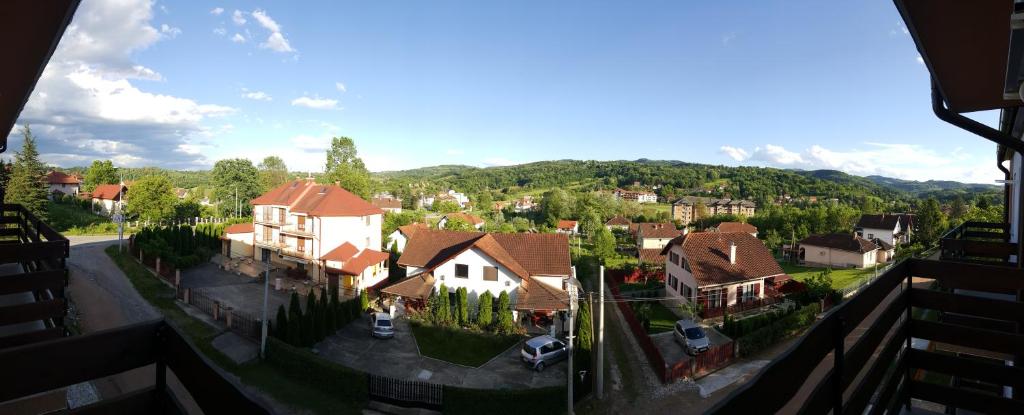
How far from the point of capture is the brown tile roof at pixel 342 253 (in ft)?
80.4

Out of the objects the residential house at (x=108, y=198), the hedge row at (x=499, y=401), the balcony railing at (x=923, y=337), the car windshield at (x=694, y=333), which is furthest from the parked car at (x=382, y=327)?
the residential house at (x=108, y=198)

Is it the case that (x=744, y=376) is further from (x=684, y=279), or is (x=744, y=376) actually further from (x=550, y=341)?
(x=684, y=279)

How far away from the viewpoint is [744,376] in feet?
46.1

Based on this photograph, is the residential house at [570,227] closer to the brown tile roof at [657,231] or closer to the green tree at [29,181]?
the brown tile roof at [657,231]

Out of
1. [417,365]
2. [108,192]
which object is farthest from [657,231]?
[108,192]

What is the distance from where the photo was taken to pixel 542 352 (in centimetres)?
1468

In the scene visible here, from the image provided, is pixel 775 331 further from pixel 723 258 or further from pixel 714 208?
pixel 714 208

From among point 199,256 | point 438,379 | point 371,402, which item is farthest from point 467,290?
point 199,256

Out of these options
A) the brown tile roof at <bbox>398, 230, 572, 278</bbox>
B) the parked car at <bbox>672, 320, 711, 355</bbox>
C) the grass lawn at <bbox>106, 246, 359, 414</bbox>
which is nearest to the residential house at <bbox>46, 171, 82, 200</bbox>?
the grass lawn at <bbox>106, 246, 359, 414</bbox>

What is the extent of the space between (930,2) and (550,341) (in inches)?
561

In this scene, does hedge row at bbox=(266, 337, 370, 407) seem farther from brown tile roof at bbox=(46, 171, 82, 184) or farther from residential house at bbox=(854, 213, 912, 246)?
brown tile roof at bbox=(46, 171, 82, 184)

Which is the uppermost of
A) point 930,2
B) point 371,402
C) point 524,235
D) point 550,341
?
point 930,2

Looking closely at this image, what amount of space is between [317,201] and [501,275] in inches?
531

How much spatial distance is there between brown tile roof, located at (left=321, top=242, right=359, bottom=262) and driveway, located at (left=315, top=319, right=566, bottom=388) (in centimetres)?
821
